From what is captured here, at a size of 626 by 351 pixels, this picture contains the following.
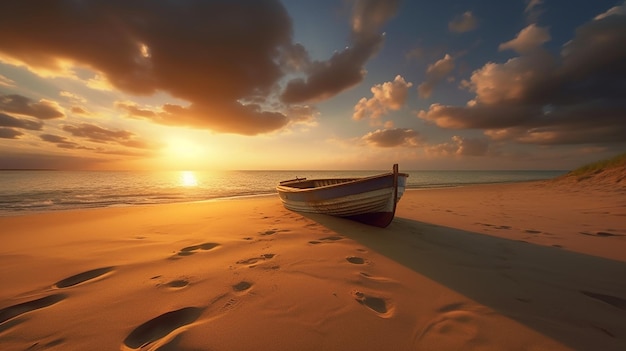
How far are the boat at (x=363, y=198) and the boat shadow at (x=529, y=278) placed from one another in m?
0.73

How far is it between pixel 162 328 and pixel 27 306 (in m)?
1.71

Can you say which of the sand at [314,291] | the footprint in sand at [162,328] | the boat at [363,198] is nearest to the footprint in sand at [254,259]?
the sand at [314,291]

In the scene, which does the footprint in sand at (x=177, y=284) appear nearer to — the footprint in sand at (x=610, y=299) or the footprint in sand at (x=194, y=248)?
the footprint in sand at (x=194, y=248)

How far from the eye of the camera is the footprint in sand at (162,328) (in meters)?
2.03

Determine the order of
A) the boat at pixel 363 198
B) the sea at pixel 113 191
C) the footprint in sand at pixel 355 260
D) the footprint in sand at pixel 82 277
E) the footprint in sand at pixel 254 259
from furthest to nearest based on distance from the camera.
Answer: the sea at pixel 113 191, the boat at pixel 363 198, the footprint in sand at pixel 355 260, the footprint in sand at pixel 254 259, the footprint in sand at pixel 82 277

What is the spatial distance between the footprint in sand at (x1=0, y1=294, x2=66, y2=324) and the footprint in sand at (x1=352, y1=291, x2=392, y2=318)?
344 centimetres

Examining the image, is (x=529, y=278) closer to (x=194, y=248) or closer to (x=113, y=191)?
(x=194, y=248)

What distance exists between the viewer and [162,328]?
223 cm

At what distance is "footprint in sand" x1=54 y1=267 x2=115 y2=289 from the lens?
3076 mm

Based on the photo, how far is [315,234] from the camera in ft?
18.4

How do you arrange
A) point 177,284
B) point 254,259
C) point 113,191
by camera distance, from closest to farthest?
point 177,284
point 254,259
point 113,191

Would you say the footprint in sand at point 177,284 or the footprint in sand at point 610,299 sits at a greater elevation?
the footprint in sand at point 177,284

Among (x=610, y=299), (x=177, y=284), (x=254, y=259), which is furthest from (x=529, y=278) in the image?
(x=177, y=284)

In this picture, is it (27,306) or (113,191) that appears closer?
(27,306)
